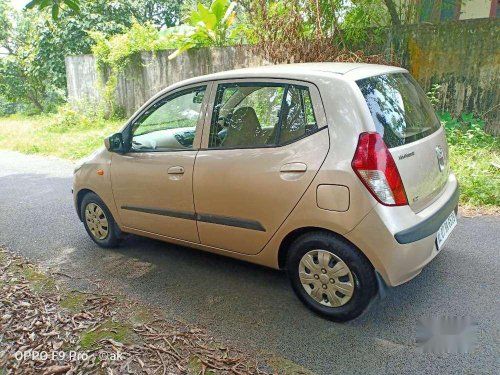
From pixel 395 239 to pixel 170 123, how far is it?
7.21 ft

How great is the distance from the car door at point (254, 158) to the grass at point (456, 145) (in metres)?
3.02

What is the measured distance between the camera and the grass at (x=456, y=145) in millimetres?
5164

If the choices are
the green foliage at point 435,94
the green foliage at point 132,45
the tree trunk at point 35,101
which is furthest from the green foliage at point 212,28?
the tree trunk at point 35,101

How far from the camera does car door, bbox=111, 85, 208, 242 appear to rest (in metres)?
3.54

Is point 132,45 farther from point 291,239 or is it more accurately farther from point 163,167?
point 291,239

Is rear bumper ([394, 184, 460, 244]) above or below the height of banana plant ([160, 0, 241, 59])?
below

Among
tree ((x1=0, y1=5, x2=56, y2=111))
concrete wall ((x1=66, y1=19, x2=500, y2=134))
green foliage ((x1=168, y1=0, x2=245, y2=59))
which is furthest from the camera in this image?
tree ((x1=0, y1=5, x2=56, y2=111))

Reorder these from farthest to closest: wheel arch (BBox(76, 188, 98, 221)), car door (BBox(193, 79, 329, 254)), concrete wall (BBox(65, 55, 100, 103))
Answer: concrete wall (BBox(65, 55, 100, 103))
wheel arch (BBox(76, 188, 98, 221))
car door (BBox(193, 79, 329, 254))

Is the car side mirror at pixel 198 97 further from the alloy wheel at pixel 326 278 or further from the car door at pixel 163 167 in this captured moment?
the alloy wheel at pixel 326 278

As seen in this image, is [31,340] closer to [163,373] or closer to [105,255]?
[163,373]

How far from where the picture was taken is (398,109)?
9.85 ft

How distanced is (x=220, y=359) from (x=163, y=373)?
1.14 feet

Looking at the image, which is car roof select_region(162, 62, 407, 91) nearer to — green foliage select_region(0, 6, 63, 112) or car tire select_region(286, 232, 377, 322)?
car tire select_region(286, 232, 377, 322)

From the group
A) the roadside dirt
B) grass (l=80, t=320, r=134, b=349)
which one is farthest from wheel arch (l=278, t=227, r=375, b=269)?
grass (l=80, t=320, r=134, b=349)
